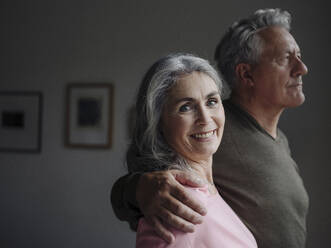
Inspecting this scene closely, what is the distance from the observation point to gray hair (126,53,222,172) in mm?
953

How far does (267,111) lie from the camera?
1.50m

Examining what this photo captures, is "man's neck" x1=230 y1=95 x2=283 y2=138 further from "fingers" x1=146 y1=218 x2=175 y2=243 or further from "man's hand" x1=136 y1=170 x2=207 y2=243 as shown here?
"fingers" x1=146 y1=218 x2=175 y2=243

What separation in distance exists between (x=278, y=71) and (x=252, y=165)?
1.57 ft

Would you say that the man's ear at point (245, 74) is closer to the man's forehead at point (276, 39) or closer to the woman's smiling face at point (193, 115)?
the man's forehead at point (276, 39)

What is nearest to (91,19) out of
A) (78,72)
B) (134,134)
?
(78,72)

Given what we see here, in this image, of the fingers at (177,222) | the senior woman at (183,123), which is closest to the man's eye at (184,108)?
the senior woman at (183,123)

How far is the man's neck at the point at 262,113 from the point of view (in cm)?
150

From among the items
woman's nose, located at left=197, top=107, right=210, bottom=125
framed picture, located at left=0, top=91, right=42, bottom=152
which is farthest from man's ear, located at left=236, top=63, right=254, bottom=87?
framed picture, located at left=0, top=91, right=42, bottom=152

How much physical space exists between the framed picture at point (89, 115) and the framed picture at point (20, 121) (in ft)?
1.15

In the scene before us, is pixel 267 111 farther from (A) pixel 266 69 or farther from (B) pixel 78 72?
(B) pixel 78 72

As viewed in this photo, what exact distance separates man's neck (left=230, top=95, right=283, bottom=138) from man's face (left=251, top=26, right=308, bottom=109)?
2cm

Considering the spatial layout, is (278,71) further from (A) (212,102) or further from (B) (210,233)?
(B) (210,233)

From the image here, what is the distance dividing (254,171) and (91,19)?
2.40m

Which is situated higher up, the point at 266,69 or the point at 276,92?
the point at 266,69
